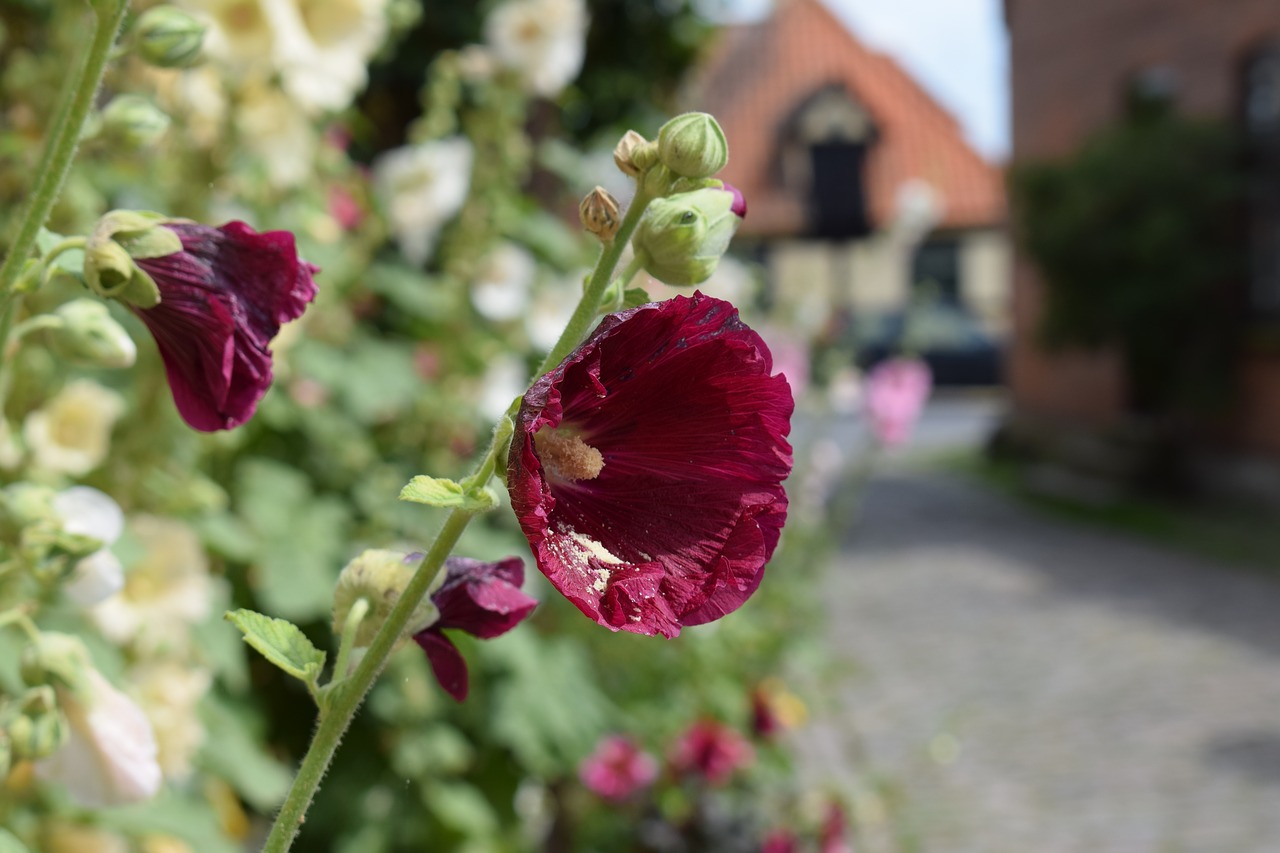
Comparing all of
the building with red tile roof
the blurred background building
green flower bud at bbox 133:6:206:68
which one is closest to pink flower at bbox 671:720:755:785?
green flower bud at bbox 133:6:206:68

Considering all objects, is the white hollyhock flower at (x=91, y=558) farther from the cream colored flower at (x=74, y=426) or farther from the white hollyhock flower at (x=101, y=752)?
the cream colored flower at (x=74, y=426)

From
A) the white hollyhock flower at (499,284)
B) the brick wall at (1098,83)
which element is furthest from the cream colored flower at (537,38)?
the brick wall at (1098,83)

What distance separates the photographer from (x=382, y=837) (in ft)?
7.59

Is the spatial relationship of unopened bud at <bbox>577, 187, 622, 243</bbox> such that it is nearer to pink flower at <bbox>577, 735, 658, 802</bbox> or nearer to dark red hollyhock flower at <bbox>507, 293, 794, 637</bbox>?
dark red hollyhock flower at <bbox>507, 293, 794, 637</bbox>

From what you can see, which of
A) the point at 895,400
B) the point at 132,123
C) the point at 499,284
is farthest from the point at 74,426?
the point at 895,400

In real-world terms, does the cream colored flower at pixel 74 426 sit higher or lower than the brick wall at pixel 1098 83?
higher

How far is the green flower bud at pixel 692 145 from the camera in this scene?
50 cm

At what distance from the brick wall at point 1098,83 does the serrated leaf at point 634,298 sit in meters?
11.2

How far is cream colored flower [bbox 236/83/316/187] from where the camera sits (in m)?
1.74

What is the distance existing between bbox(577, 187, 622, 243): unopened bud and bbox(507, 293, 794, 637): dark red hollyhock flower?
0.22 ft

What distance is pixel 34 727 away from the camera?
66 centimetres

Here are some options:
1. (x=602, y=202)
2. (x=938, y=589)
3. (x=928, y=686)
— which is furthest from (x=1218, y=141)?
(x=602, y=202)

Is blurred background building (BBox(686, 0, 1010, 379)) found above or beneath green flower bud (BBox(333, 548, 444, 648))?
beneath

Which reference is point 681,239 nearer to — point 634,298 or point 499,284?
point 634,298
